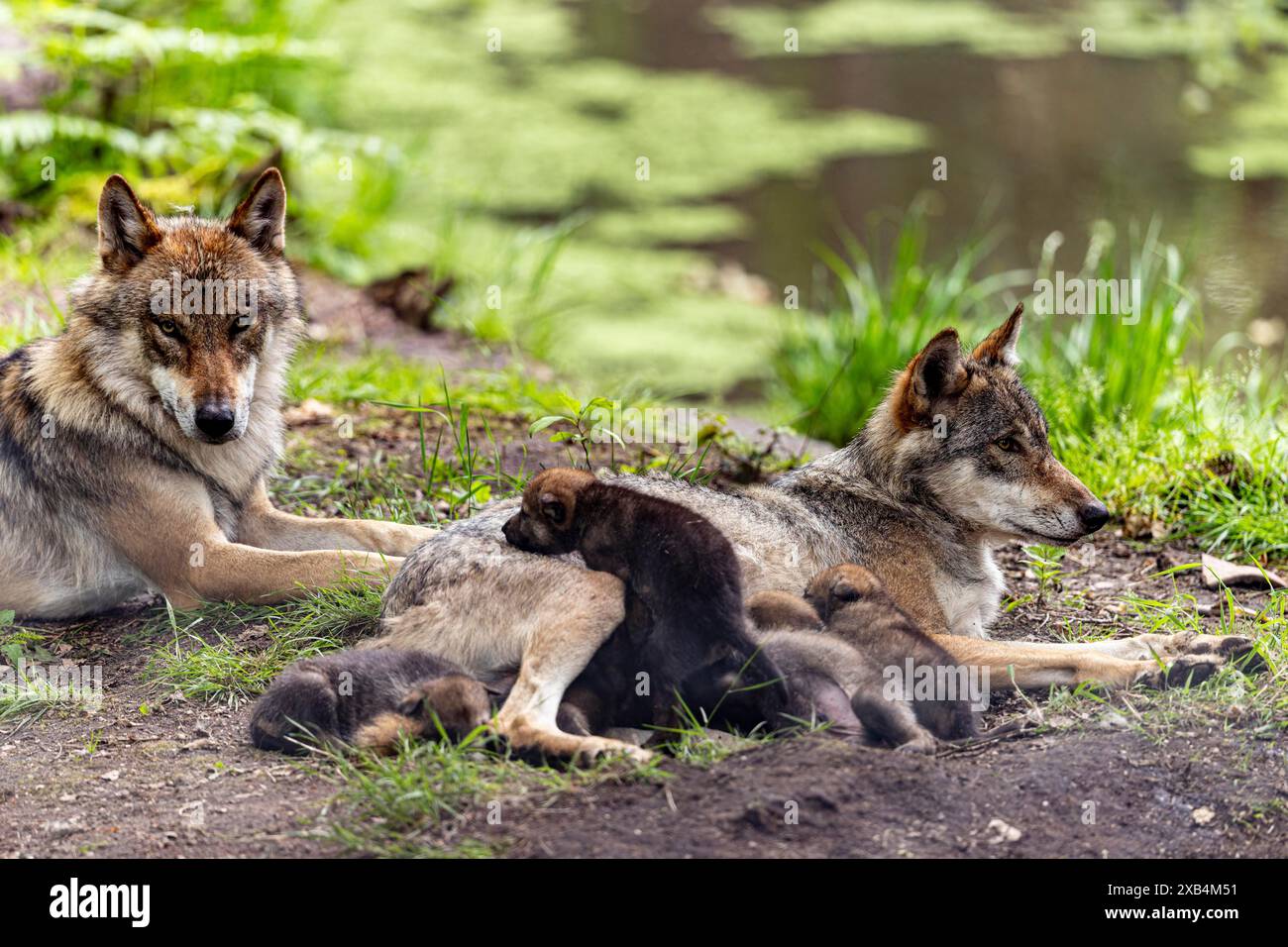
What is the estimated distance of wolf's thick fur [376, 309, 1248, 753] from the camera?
4742mm

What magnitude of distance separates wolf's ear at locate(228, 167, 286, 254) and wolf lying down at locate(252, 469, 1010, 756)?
2.23 m

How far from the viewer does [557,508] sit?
4789mm

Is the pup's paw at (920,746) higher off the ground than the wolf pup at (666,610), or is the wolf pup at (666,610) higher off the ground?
the wolf pup at (666,610)

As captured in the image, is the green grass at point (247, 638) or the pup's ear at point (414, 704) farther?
the green grass at point (247, 638)

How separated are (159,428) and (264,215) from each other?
40.5 inches

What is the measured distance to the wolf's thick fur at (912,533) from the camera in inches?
187

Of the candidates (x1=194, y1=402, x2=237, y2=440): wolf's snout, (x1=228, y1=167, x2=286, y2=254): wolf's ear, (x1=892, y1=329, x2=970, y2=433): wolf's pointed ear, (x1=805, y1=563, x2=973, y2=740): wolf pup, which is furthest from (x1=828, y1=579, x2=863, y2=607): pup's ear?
(x1=228, y1=167, x2=286, y2=254): wolf's ear

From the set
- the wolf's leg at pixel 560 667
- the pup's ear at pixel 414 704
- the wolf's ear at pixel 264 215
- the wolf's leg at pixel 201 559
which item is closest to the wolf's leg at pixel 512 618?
the wolf's leg at pixel 560 667

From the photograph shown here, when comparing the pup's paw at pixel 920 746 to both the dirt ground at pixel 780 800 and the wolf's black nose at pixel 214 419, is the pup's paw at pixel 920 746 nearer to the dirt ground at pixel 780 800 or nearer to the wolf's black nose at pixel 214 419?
the dirt ground at pixel 780 800

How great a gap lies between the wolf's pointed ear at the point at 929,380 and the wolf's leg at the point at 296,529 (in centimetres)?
214

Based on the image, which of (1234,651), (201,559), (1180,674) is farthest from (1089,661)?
(201,559)

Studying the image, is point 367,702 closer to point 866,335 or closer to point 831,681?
point 831,681

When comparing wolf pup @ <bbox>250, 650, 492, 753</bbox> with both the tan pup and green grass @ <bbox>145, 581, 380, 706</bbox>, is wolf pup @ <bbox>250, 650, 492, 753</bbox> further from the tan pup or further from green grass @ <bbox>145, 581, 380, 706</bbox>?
the tan pup
